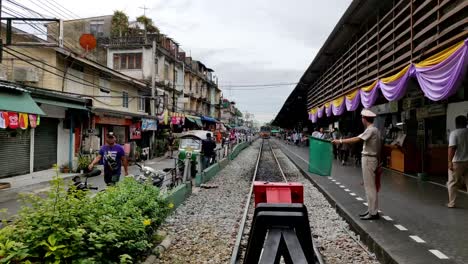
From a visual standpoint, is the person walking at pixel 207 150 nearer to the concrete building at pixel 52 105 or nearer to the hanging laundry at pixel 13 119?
the concrete building at pixel 52 105

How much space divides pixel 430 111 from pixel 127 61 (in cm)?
2536

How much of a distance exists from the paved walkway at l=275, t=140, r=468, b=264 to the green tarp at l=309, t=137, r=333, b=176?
3.84 ft

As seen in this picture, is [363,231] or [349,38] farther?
[349,38]

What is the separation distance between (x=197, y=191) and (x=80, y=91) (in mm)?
10966

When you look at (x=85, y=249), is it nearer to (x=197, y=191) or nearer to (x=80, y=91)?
(x=197, y=191)

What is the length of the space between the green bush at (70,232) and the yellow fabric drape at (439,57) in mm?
5850

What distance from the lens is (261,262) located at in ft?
9.36

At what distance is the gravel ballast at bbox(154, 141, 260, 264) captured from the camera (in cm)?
588

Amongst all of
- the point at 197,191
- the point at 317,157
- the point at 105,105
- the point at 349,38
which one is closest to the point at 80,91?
the point at 105,105

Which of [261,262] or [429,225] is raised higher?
[261,262]

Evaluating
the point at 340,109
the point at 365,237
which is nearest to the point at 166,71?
the point at 340,109

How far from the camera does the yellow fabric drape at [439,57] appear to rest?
6734 mm

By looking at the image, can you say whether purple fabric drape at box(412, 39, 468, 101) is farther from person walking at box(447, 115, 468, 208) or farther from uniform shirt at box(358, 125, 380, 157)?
uniform shirt at box(358, 125, 380, 157)

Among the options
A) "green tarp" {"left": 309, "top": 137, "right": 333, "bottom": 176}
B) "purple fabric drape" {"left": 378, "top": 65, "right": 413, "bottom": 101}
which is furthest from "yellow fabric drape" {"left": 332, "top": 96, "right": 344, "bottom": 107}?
"green tarp" {"left": 309, "top": 137, "right": 333, "bottom": 176}
